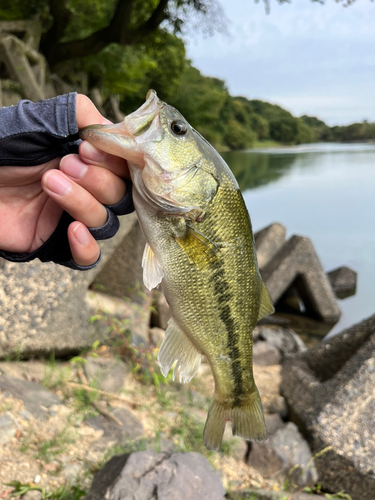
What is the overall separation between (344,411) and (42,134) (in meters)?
4.27

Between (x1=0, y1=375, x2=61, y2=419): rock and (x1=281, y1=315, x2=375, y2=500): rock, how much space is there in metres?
2.87

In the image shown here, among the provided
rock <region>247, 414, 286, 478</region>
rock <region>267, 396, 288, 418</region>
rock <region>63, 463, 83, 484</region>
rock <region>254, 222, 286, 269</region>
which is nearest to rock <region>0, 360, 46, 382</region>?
rock <region>63, 463, 83, 484</region>

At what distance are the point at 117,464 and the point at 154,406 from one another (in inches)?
62.0

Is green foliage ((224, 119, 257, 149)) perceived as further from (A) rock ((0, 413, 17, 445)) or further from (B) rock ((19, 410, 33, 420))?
(A) rock ((0, 413, 17, 445))

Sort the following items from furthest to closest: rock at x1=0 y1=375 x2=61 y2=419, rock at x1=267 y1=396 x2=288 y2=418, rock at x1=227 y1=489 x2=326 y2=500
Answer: rock at x1=267 y1=396 x2=288 y2=418 → rock at x1=0 y1=375 x2=61 y2=419 → rock at x1=227 y1=489 x2=326 y2=500

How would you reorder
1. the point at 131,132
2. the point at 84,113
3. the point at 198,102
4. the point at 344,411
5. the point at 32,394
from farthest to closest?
the point at 198,102, the point at 344,411, the point at 32,394, the point at 84,113, the point at 131,132

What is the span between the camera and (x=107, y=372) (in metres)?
4.54

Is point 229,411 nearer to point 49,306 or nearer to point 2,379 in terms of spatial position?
point 2,379

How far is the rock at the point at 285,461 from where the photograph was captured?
398 centimetres

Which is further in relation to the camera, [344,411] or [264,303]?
[344,411]

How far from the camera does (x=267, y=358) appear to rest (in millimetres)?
6734

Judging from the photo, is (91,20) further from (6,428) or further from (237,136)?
(237,136)

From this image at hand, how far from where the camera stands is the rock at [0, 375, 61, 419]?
3572 millimetres

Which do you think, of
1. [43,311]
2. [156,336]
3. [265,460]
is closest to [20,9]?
[156,336]
